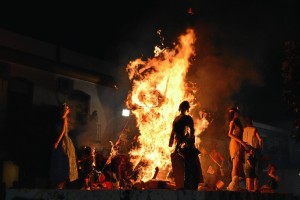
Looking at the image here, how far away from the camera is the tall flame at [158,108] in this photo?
520 inches

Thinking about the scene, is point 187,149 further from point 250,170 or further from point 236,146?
point 250,170

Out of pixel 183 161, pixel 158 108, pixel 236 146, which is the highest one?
pixel 158 108

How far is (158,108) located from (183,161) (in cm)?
445

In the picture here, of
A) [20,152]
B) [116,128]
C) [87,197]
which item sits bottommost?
[87,197]

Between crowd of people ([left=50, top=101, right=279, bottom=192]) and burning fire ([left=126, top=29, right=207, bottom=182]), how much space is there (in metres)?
0.74

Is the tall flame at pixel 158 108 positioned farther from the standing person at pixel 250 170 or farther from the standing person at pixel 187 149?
the standing person at pixel 187 149

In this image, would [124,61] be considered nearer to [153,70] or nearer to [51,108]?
[51,108]

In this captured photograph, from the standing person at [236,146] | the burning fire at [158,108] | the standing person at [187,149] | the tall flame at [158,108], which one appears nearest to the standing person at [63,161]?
the burning fire at [158,108]

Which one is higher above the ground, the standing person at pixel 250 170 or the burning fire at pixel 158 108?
the burning fire at pixel 158 108

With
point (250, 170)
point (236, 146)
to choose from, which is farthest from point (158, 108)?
point (250, 170)

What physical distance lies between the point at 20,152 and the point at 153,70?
5.40 m

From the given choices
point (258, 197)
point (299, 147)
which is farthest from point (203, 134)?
point (299, 147)

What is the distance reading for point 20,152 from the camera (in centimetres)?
1656

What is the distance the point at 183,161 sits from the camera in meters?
9.40
